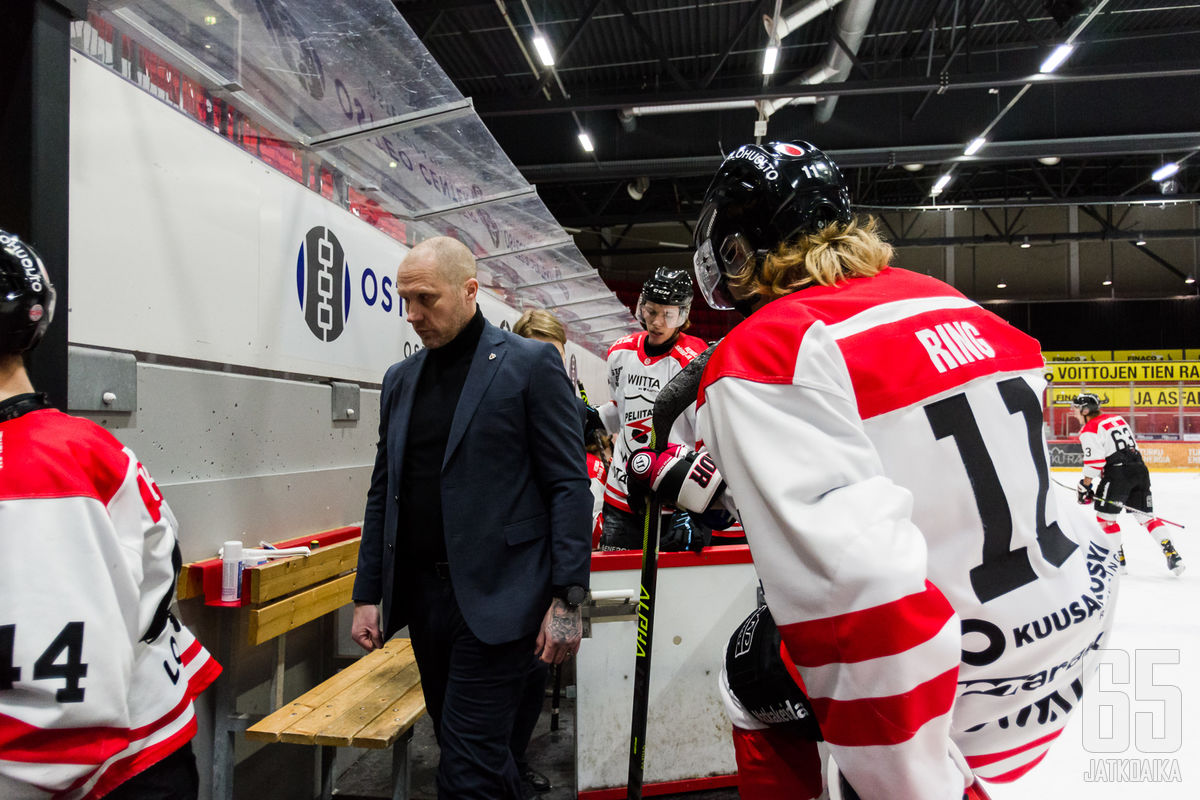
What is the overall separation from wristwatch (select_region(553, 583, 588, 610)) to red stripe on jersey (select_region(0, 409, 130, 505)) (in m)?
0.98

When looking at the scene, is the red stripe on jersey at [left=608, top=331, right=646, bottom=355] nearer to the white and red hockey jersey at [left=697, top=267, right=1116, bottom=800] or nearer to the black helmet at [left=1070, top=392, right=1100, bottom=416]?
the white and red hockey jersey at [left=697, top=267, right=1116, bottom=800]

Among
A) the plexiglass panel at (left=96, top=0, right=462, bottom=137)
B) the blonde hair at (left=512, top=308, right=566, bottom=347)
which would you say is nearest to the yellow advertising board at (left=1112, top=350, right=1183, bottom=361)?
the blonde hair at (left=512, top=308, right=566, bottom=347)

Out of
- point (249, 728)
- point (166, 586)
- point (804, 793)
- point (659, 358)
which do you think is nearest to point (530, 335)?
point (659, 358)

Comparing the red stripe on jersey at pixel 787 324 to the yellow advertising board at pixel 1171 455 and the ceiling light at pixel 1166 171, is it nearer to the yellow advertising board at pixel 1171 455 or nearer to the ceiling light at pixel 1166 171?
the ceiling light at pixel 1166 171

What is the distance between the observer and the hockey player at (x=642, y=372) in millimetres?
3666

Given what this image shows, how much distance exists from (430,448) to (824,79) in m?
7.95

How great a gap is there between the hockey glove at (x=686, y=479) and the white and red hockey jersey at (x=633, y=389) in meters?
2.07

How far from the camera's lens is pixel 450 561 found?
69.2 inches

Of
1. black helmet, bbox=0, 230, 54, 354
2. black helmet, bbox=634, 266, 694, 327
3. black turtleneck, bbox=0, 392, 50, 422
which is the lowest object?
black turtleneck, bbox=0, 392, 50, 422

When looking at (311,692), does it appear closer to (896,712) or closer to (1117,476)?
(896,712)

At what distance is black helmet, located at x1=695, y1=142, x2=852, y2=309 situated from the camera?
42.2 inches

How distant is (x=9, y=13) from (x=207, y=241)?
2.56ft

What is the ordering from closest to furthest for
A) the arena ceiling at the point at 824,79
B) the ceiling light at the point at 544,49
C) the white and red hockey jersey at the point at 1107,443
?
the ceiling light at the point at 544,49, the white and red hockey jersey at the point at 1107,443, the arena ceiling at the point at 824,79

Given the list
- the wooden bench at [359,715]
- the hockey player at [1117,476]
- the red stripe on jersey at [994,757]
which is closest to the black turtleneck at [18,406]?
the wooden bench at [359,715]
